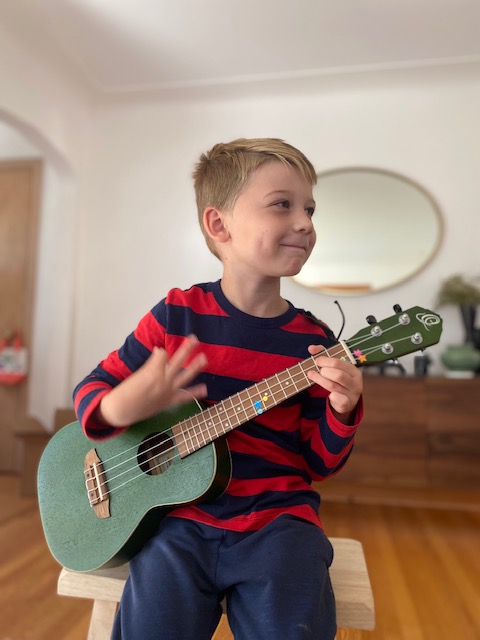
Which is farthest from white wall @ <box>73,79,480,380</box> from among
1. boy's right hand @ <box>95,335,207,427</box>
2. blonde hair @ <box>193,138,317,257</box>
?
boy's right hand @ <box>95,335,207,427</box>

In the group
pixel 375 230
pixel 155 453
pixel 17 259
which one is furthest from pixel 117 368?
pixel 17 259

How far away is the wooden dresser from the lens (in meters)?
2.11

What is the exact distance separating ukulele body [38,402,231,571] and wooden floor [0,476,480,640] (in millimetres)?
204

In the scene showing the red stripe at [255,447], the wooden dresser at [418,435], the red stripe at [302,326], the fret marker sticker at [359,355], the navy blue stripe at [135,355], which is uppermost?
the red stripe at [302,326]

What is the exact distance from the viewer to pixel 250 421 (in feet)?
2.40

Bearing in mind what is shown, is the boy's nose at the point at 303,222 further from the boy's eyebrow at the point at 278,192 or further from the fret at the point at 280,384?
the fret at the point at 280,384

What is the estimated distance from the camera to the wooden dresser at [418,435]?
6.93 ft

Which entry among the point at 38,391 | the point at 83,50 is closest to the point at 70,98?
the point at 83,50

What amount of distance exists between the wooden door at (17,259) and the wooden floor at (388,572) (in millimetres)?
757

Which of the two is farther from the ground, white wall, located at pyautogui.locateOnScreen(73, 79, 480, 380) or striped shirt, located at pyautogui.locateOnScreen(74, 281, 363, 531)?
white wall, located at pyautogui.locateOnScreen(73, 79, 480, 380)

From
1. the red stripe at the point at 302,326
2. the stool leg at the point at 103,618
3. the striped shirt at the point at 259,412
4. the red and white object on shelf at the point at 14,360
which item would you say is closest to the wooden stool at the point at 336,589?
the stool leg at the point at 103,618

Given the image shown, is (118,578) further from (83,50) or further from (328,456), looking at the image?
(83,50)

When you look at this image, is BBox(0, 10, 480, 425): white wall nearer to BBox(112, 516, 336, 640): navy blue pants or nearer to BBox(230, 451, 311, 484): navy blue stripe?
BBox(230, 451, 311, 484): navy blue stripe

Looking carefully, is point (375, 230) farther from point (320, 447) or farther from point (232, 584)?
point (232, 584)
